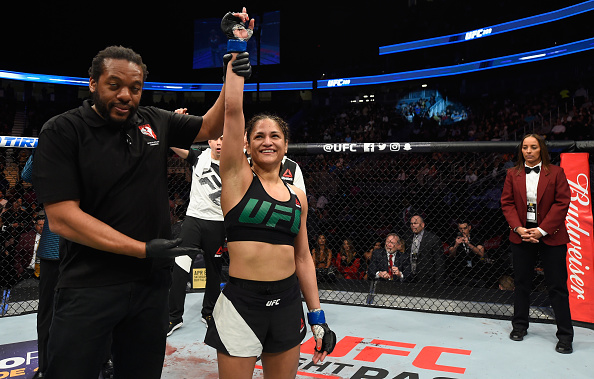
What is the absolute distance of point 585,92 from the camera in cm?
1101

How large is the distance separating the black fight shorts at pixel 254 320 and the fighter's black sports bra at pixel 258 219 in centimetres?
18

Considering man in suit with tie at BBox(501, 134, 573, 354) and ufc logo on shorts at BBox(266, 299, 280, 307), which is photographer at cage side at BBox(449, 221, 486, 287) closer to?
man in suit with tie at BBox(501, 134, 573, 354)

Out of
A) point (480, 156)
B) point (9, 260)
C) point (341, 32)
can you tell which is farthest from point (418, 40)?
point (9, 260)

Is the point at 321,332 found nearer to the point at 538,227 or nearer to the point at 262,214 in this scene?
the point at 262,214

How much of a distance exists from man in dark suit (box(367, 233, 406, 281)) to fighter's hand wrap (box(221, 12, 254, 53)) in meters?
3.70

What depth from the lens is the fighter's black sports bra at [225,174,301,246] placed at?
5.78 feet

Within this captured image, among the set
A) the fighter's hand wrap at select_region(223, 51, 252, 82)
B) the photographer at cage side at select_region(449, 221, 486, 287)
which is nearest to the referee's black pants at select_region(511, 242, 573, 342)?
the photographer at cage side at select_region(449, 221, 486, 287)

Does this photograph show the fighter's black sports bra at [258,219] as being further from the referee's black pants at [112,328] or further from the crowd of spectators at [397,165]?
the crowd of spectators at [397,165]

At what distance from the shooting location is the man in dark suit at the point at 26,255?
506cm

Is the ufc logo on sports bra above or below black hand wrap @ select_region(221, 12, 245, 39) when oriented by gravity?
below

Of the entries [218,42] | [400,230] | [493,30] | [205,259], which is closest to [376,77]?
[493,30]

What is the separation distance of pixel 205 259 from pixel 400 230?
4155 millimetres

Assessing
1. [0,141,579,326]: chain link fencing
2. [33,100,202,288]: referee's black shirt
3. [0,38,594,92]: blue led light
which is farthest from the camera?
[0,38,594,92]: blue led light

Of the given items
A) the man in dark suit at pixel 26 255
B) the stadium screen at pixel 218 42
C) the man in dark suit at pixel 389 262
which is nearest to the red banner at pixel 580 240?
the man in dark suit at pixel 389 262
